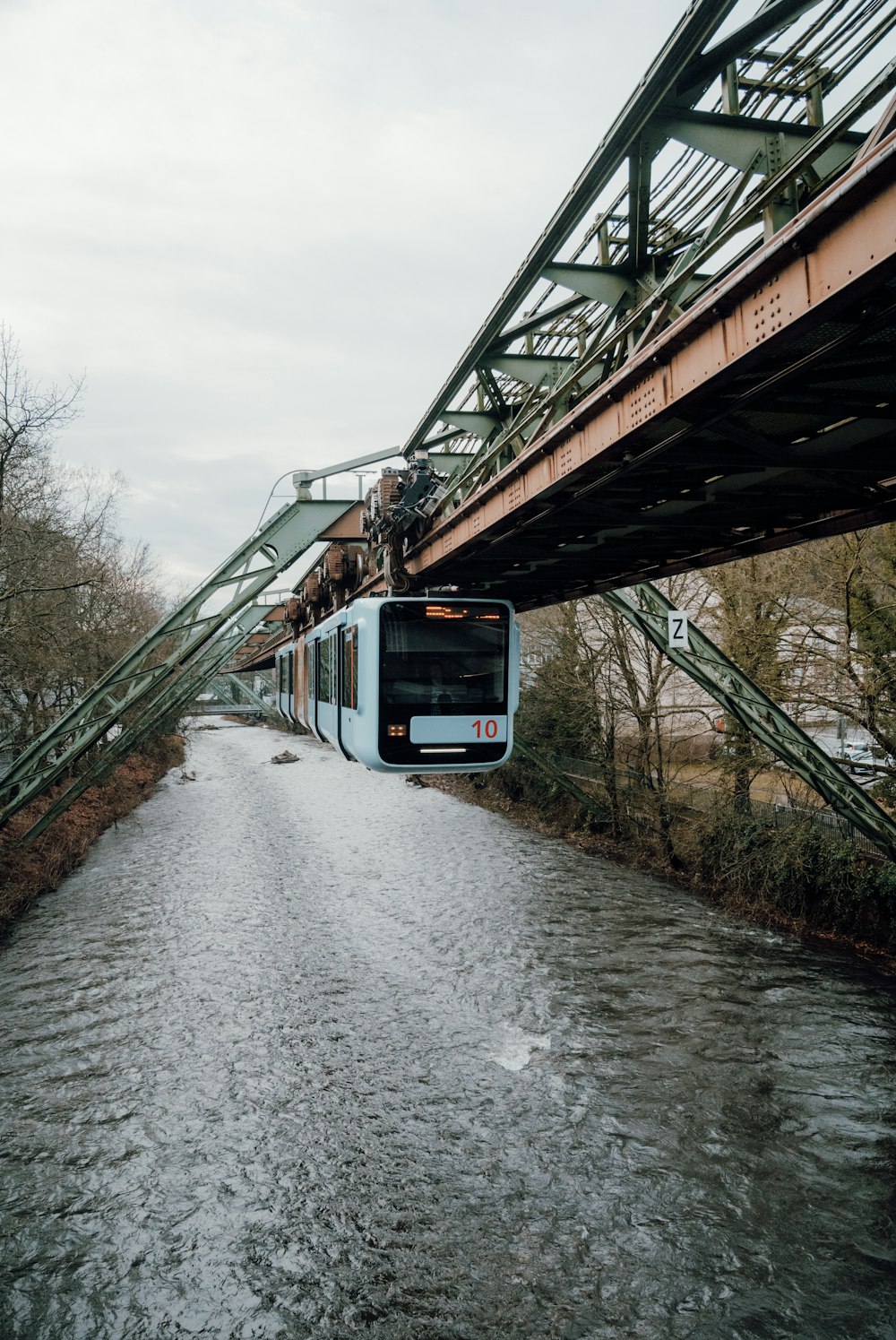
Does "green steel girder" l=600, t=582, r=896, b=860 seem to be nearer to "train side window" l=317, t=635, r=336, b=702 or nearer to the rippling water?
the rippling water

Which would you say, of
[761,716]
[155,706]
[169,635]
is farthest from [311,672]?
[761,716]

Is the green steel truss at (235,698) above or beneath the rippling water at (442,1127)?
above

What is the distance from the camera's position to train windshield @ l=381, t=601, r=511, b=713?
11.0 m

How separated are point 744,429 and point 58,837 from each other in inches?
764

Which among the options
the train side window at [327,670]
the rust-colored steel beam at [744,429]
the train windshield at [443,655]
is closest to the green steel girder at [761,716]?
the rust-colored steel beam at [744,429]

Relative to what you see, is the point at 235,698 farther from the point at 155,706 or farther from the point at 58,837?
the point at 58,837

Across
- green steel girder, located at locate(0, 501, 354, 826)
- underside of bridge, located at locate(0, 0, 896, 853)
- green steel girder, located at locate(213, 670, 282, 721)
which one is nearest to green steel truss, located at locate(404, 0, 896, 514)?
underside of bridge, located at locate(0, 0, 896, 853)

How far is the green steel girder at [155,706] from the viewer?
18.9 metres

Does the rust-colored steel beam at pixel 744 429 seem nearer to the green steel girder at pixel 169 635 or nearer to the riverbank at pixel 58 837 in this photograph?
the green steel girder at pixel 169 635

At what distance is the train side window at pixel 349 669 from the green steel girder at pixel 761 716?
4.79 metres

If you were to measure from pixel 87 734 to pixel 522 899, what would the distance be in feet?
30.1

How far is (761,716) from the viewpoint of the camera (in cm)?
1476

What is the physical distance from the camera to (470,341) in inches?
409

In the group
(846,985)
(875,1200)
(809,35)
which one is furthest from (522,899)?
(809,35)
